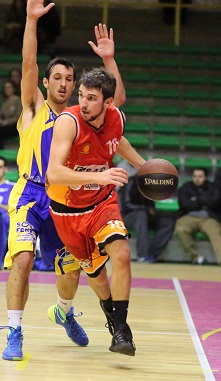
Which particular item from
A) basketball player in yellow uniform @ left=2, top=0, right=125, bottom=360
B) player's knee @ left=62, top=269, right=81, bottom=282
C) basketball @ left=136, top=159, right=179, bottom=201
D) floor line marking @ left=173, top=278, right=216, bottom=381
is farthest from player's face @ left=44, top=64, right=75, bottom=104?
floor line marking @ left=173, top=278, right=216, bottom=381

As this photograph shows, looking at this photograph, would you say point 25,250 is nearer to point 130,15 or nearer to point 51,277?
point 51,277

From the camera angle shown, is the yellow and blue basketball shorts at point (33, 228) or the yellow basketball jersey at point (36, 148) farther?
the yellow basketball jersey at point (36, 148)

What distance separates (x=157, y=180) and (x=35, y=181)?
85 cm

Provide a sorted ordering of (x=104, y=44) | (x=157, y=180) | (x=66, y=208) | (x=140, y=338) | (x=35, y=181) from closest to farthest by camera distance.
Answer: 1. (x=66, y=208)
2. (x=157, y=180)
3. (x=35, y=181)
4. (x=104, y=44)
5. (x=140, y=338)

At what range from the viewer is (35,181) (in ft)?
18.4

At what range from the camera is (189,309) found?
25.9 ft

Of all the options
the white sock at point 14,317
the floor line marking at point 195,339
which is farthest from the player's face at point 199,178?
the white sock at point 14,317

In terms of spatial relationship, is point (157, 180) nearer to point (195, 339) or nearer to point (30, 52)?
point (30, 52)

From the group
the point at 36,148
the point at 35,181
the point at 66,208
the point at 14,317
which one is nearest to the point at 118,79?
the point at 36,148

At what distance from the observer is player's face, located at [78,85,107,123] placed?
16.7ft

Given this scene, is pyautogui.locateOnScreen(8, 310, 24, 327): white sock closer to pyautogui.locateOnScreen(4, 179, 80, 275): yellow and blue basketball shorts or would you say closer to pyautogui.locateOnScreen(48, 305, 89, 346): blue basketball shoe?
pyautogui.locateOnScreen(4, 179, 80, 275): yellow and blue basketball shorts

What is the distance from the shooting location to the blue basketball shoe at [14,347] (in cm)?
514

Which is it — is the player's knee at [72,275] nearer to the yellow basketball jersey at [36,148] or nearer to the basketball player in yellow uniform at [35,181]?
the basketball player in yellow uniform at [35,181]

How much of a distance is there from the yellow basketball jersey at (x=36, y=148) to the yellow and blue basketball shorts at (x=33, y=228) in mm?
73
